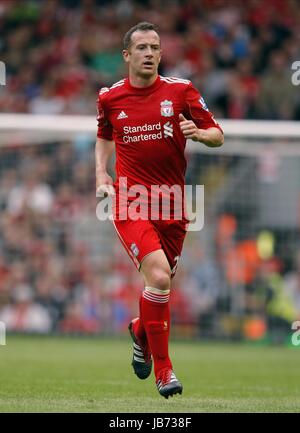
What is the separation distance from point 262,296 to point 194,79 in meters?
4.42

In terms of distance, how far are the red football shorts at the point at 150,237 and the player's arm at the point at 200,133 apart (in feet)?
2.40

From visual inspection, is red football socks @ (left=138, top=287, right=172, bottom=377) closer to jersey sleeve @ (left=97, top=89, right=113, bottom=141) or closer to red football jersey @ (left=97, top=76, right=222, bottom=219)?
red football jersey @ (left=97, top=76, right=222, bottom=219)

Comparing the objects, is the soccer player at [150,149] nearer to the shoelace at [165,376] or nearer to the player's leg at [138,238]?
the player's leg at [138,238]

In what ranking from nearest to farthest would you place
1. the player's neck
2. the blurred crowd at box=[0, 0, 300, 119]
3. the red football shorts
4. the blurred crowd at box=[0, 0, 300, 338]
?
the red football shorts < the player's neck < the blurred crowd at box=[0, 0, 300, 338] < the blurred crowd at box=[0, 0, 300, 119]

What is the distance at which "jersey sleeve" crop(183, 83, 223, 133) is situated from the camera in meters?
8.23

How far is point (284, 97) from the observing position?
61.3 feet

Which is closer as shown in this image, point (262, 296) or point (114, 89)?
point (114, 89)

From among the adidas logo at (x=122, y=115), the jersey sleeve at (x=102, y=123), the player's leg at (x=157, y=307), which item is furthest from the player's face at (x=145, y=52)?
the player's leg at (x=157, y=307)

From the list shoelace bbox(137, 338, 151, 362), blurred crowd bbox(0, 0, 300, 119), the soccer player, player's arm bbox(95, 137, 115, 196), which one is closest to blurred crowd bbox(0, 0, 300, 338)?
blurred crowd bbox(0, 0, 300, 119)

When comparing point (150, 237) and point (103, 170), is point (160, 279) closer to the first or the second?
point (150, 237)

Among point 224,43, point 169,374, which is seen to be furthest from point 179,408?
point 224,43

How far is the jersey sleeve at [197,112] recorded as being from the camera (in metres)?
8.23

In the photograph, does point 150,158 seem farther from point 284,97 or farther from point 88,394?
point 284,97

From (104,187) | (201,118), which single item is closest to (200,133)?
(201,118)
